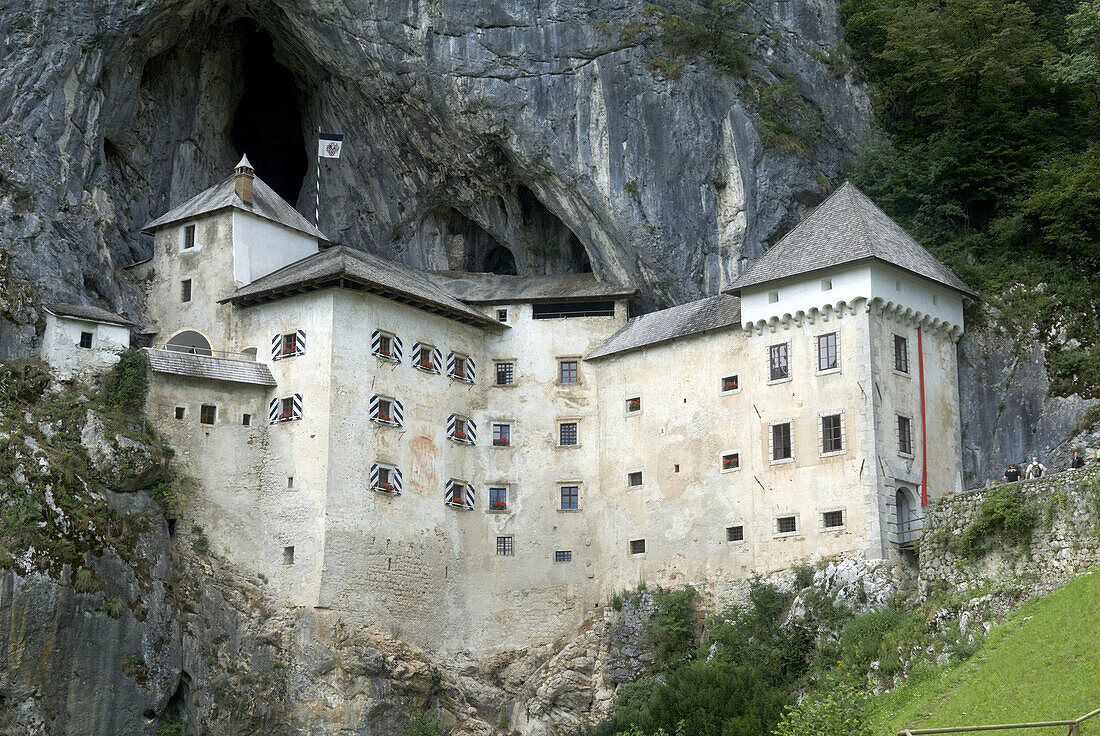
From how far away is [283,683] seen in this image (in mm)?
47656

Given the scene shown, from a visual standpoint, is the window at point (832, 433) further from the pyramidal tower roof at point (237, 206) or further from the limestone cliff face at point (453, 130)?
the pyramidal tower roof at point (237, 206)

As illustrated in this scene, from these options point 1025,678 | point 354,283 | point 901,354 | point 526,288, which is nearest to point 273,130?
point 526,288

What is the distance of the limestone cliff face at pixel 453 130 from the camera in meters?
54.6

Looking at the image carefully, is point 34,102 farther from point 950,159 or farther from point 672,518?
point 950,159

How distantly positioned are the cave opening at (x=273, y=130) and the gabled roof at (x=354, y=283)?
10.6 meters

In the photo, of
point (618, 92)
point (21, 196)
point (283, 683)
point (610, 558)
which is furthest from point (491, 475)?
point (21, 196)

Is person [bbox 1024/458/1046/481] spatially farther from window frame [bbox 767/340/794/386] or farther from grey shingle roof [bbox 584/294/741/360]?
grey shingle roof [bbox 584/294/741/360]

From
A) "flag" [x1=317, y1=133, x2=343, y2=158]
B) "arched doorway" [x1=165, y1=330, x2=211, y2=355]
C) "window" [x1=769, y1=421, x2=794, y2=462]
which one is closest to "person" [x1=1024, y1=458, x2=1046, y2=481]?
"window" [x1=769, y1=421, x2=794, y2=462]

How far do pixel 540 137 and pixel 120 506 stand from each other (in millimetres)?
21911

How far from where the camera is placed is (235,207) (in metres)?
55.3

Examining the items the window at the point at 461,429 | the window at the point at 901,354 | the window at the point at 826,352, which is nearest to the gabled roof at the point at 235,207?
the window at the point at 461,429

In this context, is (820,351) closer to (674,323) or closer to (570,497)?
(674,323)

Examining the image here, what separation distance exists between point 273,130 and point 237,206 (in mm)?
11954

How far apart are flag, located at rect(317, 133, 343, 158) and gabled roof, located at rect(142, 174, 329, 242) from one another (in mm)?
3009
